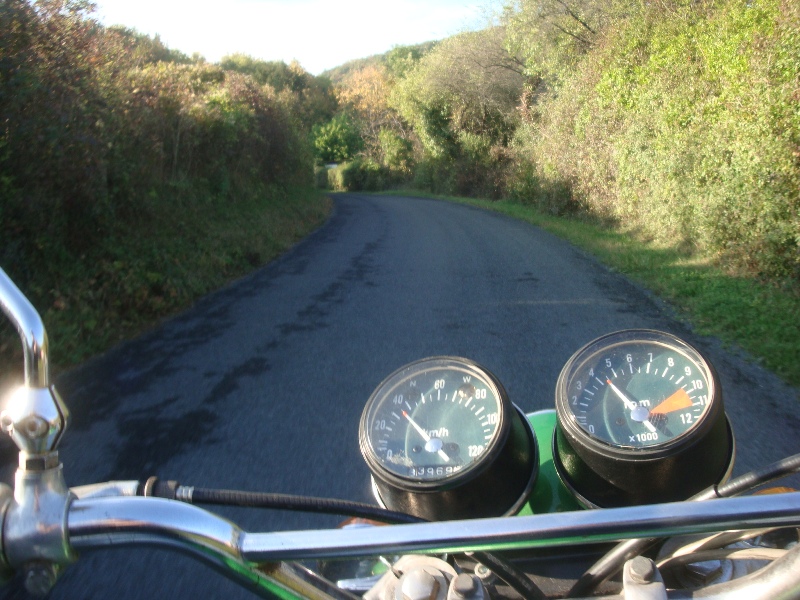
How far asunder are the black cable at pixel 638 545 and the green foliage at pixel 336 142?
5751cm

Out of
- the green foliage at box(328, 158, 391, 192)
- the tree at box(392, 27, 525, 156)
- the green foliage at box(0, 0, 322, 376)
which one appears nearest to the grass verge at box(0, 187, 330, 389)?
the green foliage at box(0, 0, 322, 376)

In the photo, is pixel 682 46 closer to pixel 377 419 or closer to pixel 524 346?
pixel 524 346

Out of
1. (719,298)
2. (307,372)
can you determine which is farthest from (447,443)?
(719,298)

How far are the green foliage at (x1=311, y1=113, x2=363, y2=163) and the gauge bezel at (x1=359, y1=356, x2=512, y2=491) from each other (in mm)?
56842

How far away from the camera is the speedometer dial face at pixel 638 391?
192 centimetres

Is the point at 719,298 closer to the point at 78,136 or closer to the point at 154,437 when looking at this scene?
the point at 154,437

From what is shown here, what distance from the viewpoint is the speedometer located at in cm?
175

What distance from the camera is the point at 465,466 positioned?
5.71 feet

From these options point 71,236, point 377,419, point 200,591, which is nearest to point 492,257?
point 71,236

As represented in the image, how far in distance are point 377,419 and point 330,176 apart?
52102 mm

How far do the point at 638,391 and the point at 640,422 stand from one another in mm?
111

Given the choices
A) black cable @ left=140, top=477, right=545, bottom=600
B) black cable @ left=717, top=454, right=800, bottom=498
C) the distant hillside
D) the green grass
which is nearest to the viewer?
black cable @ left=140, top=477, right=545, bottom=600

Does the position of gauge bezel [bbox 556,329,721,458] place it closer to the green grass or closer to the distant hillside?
the green grass

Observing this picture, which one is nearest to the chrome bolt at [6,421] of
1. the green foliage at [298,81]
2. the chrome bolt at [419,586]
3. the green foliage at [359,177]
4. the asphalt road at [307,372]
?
the chrome bolt at [419,586]
